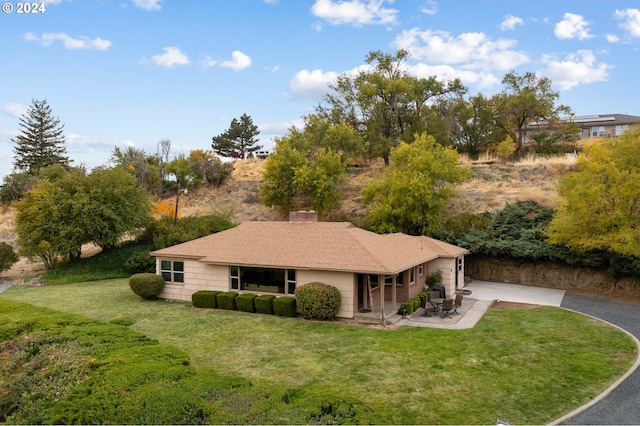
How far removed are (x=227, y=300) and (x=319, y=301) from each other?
448 centimetres

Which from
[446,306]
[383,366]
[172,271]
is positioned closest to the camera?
[383,366]

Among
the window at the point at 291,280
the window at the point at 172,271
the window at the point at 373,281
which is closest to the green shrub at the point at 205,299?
the window at the point at 172,271

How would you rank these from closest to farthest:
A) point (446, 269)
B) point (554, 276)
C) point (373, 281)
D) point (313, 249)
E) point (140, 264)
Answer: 1. point (313, 249)
2. point (373, 281)
3. point (446, 269)
4. point (554, 276)
5. point (140, 264)

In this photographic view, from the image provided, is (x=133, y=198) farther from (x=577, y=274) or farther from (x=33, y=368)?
(x=577, y=274)

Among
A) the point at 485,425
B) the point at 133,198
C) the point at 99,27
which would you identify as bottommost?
the point at 485,425

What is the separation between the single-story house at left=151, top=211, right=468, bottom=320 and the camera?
17.5m

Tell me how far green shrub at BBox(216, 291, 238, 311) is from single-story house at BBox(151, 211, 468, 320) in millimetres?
618

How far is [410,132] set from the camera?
4303 cm

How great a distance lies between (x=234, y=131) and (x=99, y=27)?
52.1 metres

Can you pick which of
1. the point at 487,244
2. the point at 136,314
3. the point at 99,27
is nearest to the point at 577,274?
the point at 487,244

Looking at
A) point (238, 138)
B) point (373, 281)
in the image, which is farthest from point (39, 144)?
point (373, 281)

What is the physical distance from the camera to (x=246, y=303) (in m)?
18.7

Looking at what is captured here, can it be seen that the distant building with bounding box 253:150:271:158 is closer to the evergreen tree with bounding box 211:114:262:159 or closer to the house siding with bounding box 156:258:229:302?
the evergreen tree with bounding box 211:114:262:159

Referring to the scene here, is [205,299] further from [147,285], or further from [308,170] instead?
[308,170]
